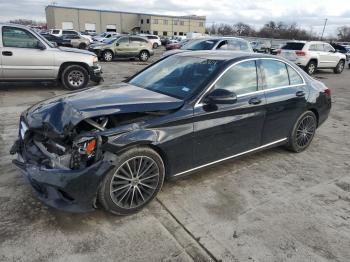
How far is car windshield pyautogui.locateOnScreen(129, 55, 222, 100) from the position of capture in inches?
153

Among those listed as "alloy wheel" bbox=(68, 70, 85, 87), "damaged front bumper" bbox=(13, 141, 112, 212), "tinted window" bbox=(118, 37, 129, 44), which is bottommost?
"alloy wheel" bbox=(68, 70, 85, 87)

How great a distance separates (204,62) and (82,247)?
2.63 meters

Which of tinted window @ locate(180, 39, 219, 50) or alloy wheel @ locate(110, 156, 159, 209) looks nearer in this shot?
alloy wheel @ locate(110, 156, 159, 209)

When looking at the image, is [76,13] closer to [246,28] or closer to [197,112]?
[246,28]

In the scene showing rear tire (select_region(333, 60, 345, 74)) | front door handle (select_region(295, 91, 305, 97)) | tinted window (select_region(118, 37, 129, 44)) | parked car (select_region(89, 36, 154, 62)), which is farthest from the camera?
tinted window (select_region(118, 37, 129, 44))

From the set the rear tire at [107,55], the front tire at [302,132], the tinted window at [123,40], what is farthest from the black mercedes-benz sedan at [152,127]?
the tinted window at [123,40]

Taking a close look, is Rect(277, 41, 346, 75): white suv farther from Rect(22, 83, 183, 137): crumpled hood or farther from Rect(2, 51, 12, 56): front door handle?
Rect(22, 83, 183, 137): crumpled hood

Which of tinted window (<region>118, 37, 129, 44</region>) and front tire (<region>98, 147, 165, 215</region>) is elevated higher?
tinted window (<region>118, 37, 129, 44</region>)

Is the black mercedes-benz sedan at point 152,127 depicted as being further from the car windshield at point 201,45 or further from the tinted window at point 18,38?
the car windshield at point 201,45

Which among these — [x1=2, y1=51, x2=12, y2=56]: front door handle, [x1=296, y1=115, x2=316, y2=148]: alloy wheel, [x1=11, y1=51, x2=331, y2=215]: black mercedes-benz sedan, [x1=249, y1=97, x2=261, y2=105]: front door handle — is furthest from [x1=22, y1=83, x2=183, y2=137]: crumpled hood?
[x1=2, y1=51, x2=12, y2=56]: front door handle

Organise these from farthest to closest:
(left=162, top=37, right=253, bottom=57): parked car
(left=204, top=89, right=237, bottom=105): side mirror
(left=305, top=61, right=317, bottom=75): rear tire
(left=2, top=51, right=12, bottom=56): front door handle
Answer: (left=305, top=61, right=317, bottom=75): rear tire, (left=162, top=37, right=253, bottom=57): parked car, (left=2, top=51, right=12, bottom=56): front door handle, (left=204, top=89, right=237, bottom=105): side mirror

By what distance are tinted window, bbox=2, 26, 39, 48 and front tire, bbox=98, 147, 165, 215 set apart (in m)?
7.05

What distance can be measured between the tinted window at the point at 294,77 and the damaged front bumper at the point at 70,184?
10.5 feet

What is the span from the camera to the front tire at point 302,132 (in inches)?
201
